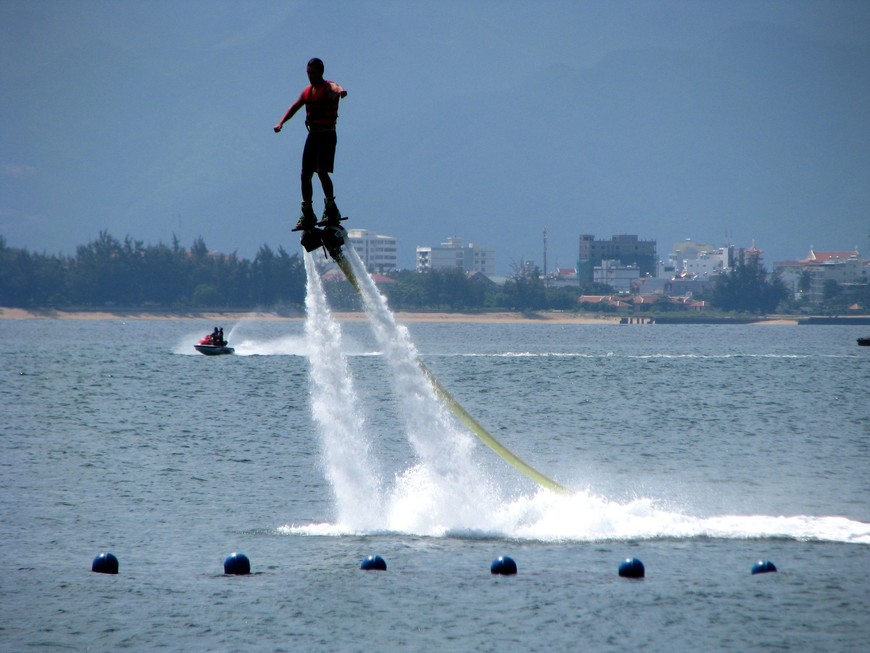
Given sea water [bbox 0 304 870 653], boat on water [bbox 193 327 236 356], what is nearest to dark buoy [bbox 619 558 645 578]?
sea water [bbox 0 304 870 653]

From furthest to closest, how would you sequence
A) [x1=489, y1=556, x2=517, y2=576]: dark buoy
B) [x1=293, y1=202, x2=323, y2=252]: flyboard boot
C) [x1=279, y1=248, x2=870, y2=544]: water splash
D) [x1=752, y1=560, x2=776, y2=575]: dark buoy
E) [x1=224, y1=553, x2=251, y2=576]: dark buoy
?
1. [x1=279, y1=248, x2=870, y2=544]: water splash
2. [x1=224, y1=553, x2=251, y2=576]: dark buoy
3. [x1=752, y1=560, x2=776, y2=575]: dark buoy
4. [x1=489, y1=556, x2=517, y2=576]: dark buoy
5. [x1=293, y1=202, x2=323, y2=252]: flyboard boot

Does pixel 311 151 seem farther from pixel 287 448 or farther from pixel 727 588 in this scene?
pixel 287 448

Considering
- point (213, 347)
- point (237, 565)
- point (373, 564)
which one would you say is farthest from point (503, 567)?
point (213, 347)

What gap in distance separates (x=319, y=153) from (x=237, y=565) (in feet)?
36.0

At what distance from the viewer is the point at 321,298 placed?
111 ft

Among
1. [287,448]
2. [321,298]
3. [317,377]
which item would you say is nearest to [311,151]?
[321,298]

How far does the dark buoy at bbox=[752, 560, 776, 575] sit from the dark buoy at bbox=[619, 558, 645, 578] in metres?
2.84

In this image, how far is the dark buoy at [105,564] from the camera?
30.9 meters

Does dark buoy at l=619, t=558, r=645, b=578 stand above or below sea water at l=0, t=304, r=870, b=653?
above

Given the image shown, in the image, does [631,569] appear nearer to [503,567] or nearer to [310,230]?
[503,567]

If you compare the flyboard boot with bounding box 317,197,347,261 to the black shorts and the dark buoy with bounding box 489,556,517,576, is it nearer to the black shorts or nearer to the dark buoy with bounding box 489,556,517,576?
the black shorts

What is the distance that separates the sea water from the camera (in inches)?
1047

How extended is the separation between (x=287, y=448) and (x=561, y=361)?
276ft

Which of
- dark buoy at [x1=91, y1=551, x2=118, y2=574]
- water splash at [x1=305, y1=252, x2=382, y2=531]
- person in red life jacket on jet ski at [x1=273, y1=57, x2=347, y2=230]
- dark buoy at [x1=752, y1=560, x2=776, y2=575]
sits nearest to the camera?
person in red life jacket on jet ski at [x1=273, y1=57, x2=347, y2=230]
